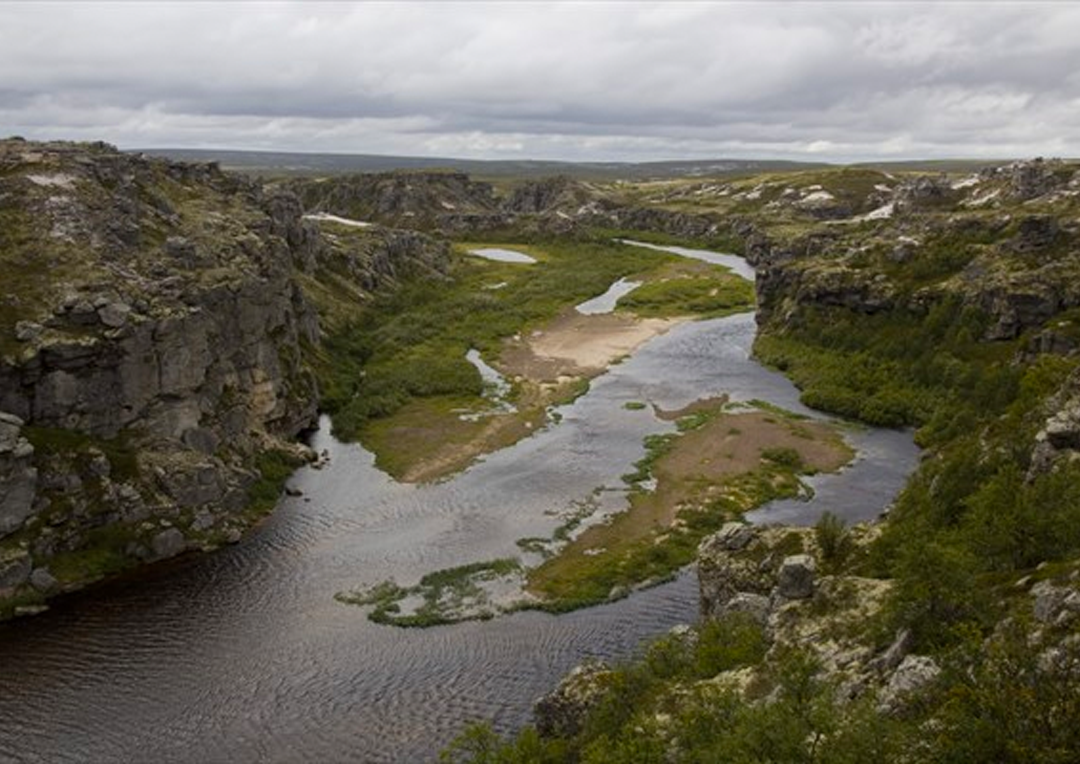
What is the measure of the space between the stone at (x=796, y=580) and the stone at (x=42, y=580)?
47845 mm

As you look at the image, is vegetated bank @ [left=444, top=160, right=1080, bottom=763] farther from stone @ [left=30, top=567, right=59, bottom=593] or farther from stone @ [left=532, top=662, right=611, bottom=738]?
stone @ [left=30, top=567, right=59, bottom=593]

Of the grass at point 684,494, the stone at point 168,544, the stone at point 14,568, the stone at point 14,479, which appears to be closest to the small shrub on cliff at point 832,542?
the grass at point 684,494

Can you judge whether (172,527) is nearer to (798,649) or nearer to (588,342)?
(798,649)

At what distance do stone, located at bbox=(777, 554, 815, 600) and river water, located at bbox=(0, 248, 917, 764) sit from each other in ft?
41.9

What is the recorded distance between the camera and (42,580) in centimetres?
6106

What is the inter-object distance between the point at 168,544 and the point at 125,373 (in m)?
15.1

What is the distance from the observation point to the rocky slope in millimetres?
65000

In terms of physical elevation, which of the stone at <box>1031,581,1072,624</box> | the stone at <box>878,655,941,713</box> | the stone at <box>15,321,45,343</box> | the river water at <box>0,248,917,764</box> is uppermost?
the stone at <box>15,321,45,343</box>

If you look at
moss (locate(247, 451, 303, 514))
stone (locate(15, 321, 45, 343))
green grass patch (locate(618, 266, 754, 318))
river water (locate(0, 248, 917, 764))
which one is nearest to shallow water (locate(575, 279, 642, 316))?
green grass patch (locate(618, 266, 754, 318))

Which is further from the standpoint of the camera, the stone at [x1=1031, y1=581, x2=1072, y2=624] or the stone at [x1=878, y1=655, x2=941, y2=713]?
the stone at [x1=1031, y1=581, x2=1072, y2=624]

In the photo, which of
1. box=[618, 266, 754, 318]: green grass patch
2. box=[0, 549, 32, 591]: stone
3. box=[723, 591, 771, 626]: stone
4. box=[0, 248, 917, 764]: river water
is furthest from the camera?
box=[618, 266, 754, 318]: green grass patch

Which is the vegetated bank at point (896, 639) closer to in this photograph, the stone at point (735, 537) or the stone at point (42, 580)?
the stone at point (735, 537)

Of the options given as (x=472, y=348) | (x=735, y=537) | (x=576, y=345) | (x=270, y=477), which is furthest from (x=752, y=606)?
(x=472, y=348)

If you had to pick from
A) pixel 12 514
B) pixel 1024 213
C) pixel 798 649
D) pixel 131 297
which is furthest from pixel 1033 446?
pixel 1024 213
